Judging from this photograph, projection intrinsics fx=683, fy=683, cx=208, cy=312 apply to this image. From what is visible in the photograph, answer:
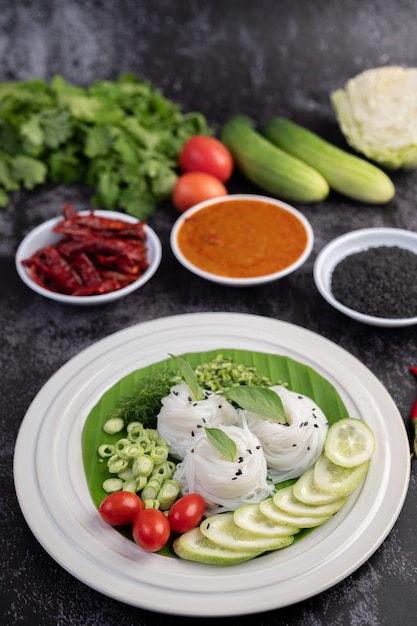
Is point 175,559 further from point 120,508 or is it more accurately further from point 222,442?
point 222,442

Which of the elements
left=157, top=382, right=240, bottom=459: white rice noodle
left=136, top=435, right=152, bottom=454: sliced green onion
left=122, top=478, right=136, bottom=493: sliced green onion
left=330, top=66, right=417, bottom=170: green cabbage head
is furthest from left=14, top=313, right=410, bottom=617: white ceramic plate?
left=330, top=66, right=417, bottom=170: green cabbage head

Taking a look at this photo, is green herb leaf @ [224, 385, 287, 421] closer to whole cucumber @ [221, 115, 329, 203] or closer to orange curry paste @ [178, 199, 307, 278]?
orange curry paste @ [178, 199, 307, 278]

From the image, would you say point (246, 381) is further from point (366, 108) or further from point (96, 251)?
point (366, 108)

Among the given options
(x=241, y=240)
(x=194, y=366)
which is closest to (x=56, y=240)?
(x=241, y=240)

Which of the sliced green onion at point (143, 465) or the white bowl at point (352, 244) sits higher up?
the white bowl at point (352, 244)

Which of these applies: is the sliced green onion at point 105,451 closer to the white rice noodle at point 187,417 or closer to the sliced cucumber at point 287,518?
the white rice noodle at point 187,417

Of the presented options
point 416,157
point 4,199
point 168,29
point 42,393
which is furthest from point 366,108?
point 42,393

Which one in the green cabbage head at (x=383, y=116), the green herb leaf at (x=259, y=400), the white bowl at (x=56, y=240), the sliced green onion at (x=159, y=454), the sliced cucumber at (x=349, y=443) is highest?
the green cabbage head at (x=383, y=116)

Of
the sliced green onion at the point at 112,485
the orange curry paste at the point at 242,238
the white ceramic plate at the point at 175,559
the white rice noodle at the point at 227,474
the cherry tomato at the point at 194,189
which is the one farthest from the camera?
the cherry tomato at the point at 194,189

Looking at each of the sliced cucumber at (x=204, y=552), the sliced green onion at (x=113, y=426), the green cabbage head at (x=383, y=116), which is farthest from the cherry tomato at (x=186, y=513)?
the green cabbage head at (x=383, y=116)
